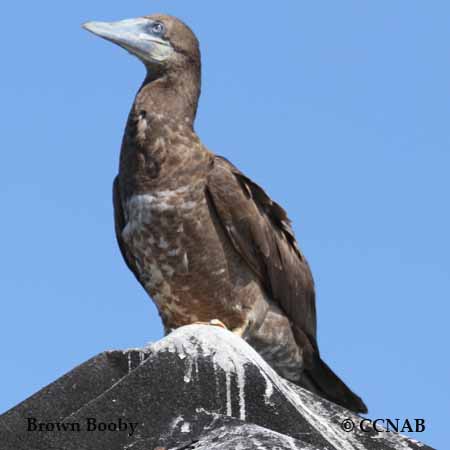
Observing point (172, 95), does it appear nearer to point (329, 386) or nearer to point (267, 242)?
point (267, 242)

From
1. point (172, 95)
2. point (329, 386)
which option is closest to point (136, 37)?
point (172, 95)

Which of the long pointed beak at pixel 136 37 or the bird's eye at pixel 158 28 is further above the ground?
the bird's eye at pixel 158 28

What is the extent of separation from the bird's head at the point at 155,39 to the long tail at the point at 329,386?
2.18 meters

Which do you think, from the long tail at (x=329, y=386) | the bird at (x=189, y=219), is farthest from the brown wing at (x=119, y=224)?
the long tail at (x=329, y=386)

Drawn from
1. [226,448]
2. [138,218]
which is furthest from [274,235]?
[226,448]

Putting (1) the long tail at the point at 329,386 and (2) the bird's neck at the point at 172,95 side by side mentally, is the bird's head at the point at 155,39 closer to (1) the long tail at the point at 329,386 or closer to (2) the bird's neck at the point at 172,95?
(2) the bird's neck at the point at 172,95

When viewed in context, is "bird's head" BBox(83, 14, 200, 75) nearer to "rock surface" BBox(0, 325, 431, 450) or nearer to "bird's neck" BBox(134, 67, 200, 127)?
"bird's neck" BBox(134, 67, 200, 127)

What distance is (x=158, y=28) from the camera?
27.3ft

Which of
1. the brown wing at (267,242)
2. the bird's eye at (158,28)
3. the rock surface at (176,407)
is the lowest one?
the rock surface at (176,407)

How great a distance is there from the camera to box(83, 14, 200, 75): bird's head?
816 cm

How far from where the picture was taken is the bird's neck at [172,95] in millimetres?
8195

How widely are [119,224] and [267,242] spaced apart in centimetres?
97

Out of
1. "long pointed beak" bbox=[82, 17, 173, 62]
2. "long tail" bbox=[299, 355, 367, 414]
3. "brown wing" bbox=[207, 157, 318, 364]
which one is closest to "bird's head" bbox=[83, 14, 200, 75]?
"long pointed beak" bbox=[82, 17, 173, 62]

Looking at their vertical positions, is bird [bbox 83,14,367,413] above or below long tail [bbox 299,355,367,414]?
above
